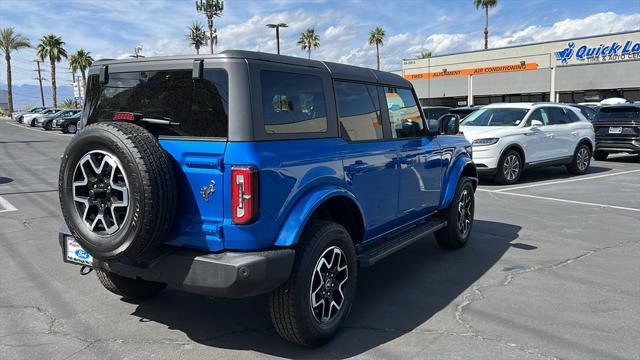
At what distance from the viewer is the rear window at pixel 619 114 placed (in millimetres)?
14298

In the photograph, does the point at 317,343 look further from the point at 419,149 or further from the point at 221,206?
the point at 419,149

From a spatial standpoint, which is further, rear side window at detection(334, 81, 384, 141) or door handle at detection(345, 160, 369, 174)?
rear side window at detection(334, 81, 384, 141)

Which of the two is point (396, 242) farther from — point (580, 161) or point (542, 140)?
point (580, 161)

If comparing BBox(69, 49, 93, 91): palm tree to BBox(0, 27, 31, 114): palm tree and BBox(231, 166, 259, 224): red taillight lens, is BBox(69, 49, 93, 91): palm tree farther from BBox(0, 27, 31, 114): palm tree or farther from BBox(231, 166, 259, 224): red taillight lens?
BBox(231, 166, 259, 224): red taillight lens

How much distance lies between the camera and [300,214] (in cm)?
330

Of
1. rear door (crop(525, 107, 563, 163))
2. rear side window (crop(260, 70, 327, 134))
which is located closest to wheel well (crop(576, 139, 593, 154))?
rear door (crop(525, 107, 563, 163))

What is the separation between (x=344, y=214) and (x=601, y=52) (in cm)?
4015

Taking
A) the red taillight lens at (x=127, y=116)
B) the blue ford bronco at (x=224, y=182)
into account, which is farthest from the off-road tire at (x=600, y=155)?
the red taillight lens at (x=127, y=116)

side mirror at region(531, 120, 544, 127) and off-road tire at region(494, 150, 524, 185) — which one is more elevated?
side mirror at region(531, 120, 544, 127)

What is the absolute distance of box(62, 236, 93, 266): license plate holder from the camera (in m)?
3.62

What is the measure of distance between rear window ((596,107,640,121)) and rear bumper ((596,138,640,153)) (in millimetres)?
611

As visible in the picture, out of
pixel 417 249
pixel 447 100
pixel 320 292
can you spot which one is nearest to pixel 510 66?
pixel 447 100

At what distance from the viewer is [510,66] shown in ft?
142

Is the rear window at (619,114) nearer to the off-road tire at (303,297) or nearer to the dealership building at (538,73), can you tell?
the off-road tire at (303,297)
